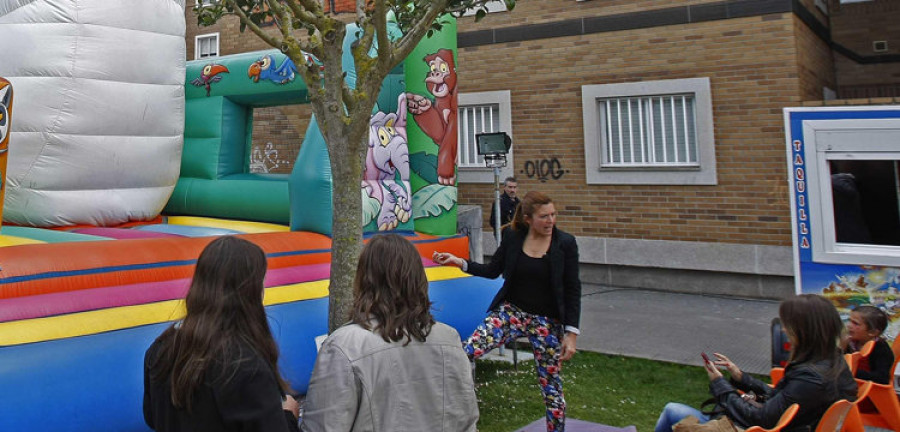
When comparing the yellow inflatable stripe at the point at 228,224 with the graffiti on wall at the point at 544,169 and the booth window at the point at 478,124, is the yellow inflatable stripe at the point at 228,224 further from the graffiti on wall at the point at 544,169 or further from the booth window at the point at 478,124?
the graffiti on wall at the point at 544,169

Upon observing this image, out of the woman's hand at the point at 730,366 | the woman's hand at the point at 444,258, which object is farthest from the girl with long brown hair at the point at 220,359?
the woman's hand at the point at 730,366

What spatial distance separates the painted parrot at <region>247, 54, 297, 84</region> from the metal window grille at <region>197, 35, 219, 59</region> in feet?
25.8

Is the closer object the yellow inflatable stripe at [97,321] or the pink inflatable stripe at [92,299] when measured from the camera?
the yellow inflatable stripe at [97,321]

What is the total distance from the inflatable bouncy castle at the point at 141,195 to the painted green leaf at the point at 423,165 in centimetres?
1

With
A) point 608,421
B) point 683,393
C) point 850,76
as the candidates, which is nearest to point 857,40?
point 850,76

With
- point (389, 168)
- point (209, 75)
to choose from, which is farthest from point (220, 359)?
point (209, 75)

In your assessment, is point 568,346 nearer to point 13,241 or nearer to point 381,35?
point 381,35

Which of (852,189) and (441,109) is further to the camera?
Answer: (441,109)

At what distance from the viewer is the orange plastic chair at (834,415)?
8.81 ft

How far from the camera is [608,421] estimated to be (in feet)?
14.7

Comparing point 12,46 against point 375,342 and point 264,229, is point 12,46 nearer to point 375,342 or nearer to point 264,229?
point 264,229

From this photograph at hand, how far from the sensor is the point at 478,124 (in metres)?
11.3

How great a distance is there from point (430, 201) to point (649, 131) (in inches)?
205

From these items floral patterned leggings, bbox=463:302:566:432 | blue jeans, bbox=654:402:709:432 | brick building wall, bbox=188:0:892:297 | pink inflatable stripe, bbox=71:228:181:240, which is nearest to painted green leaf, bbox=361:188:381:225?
pink inflatable stripe, bbox=71:228:181:240
